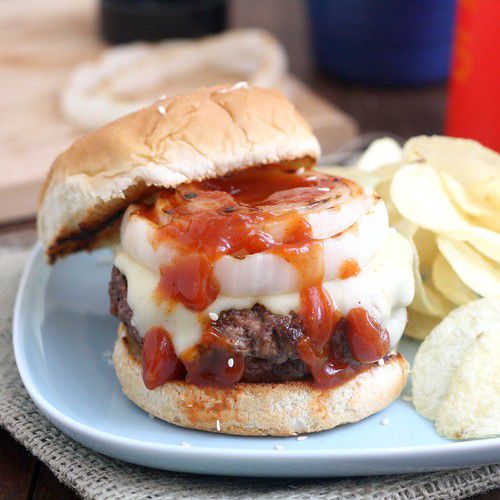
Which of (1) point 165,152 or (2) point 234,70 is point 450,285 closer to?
(1) point 165,152

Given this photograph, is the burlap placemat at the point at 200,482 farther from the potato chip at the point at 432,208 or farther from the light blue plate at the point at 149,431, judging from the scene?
the potato chip at the point at 432,208

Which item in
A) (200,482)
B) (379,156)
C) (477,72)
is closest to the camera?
(200,482)

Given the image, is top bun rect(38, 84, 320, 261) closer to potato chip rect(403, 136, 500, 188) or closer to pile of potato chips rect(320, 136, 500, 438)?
pile of potato chips rect(320, 136, 500, 438)

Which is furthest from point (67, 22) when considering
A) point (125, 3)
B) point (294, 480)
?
point (294, 480)

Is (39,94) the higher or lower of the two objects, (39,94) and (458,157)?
the lower

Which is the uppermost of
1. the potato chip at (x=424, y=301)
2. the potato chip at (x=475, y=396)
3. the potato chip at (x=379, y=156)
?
the potato chip at (x=475, y=396)

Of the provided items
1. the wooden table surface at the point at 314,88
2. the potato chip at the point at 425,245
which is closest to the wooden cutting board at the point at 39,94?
the wooden table surface at the point at 314,88

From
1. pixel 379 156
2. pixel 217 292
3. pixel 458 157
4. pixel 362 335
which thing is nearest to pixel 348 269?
pixel 362 335
